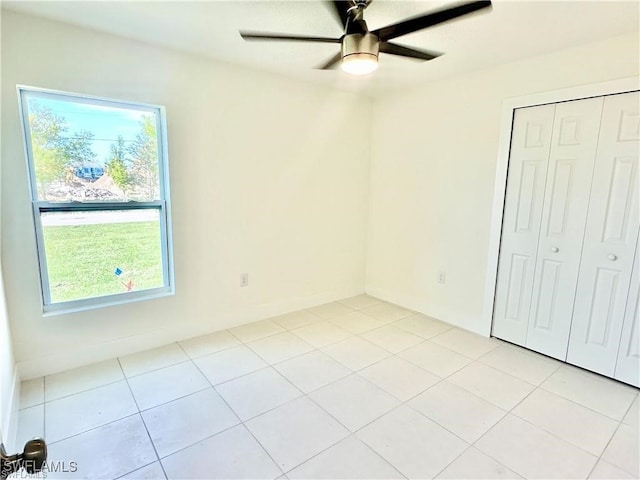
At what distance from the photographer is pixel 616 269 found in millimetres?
2346

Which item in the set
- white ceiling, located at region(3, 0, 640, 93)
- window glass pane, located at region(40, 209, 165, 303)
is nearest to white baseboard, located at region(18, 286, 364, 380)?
window glass pane, located at region(40, 209, 165, 303)

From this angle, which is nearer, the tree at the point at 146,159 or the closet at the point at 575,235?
the closet at the point at 575,235

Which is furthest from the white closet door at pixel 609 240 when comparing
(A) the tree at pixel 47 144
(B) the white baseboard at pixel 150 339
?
(A) the tree at pixel 47 144

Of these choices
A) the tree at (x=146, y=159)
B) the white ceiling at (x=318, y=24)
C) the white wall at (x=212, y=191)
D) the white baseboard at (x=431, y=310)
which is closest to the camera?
the white ceiling at (x=318, y=24)

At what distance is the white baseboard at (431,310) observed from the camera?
10.3ft

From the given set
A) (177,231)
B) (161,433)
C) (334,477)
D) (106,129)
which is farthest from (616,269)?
(106,129)

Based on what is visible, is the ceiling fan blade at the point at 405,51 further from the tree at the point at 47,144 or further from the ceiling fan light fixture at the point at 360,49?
the tree at the point at 47,144

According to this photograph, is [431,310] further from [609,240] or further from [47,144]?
[47,144]

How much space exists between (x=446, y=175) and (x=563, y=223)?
42.1 inches

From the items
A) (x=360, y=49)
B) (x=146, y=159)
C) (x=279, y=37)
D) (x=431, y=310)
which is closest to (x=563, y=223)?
(x=431, y=310)

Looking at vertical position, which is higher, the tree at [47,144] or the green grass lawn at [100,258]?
the tree at [47,144]

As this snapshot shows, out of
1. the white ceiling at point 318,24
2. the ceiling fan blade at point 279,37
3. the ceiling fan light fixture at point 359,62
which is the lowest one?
the ceiling fan light fixture at point 359,62

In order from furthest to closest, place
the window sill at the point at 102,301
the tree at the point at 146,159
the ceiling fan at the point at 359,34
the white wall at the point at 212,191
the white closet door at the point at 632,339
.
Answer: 1. the tree at the point at 146,159
2. the window sill at the point at 102,301
3. the white closet door at the point at 632,339
4. the white wall at the point at 212,191
5. the ceiling fan at the point at 359,34

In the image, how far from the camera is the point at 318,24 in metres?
2.09
